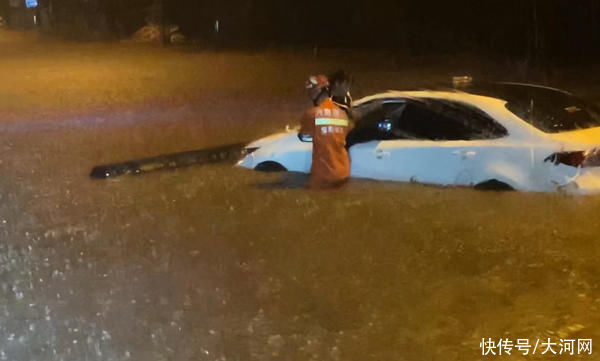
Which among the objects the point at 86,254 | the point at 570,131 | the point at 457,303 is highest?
the point at 570,131

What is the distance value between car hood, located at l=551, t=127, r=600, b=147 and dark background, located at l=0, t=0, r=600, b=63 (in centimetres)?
1406

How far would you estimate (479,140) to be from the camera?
323 inches

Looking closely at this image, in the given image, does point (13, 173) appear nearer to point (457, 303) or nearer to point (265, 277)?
point (265, 277)

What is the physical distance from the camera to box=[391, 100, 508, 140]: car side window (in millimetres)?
8250

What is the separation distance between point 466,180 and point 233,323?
3.69 m

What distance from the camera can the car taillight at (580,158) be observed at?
771 centimetres

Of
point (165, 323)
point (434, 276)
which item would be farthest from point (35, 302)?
point (434, 276)

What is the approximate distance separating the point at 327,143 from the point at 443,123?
1.16 m

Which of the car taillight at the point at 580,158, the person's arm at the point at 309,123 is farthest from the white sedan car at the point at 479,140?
the person's arm at the point at 309,123

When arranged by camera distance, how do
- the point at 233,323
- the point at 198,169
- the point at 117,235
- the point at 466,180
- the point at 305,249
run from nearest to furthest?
the point at 233,323 → the point at 305,249 → the point at 117,235 → the point at 466,180 → the point at 198,169

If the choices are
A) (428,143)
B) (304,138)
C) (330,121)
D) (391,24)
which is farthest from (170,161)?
(391,24)

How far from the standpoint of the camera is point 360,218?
7.87 m

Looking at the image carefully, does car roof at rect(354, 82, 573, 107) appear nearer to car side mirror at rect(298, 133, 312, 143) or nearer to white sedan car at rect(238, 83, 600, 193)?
white sedan car at rect(238, 83, 600, 193)

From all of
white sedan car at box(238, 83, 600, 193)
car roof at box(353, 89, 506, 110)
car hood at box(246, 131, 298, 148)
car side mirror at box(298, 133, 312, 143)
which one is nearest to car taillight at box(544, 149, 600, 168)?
white sedan car at box(238, 83, 600, 193)
